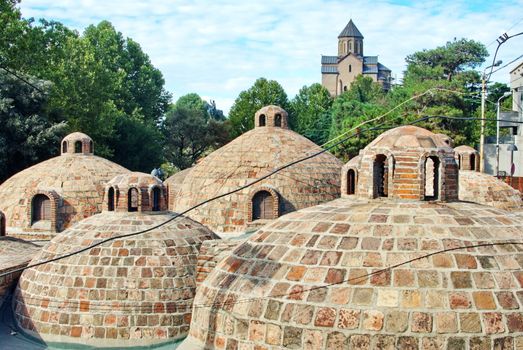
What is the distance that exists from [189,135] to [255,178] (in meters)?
41.3

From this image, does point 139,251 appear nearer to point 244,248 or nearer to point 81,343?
point 81,343

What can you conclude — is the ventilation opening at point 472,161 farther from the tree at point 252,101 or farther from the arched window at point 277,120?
the tree at point 252,101

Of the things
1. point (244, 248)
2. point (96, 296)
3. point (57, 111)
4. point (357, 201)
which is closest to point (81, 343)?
point (96, 296)

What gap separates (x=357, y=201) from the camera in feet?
42.3

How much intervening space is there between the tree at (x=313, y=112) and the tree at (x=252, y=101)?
4899 millimetres

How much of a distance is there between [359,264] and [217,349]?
2744 millimetres

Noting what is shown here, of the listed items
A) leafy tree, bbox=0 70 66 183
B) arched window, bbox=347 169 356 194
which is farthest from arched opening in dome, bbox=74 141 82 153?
arched window, bbox=347 169 356 194

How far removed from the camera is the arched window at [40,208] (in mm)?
28531

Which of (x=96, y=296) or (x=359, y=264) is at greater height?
(x=359, y=264)

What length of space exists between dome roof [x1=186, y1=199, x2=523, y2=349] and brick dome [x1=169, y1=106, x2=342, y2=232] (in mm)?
13779

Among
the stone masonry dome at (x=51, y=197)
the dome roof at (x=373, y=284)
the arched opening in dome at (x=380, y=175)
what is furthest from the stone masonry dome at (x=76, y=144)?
the arched opening in dome at (x=380, y=175)

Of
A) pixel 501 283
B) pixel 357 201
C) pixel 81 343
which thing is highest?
pixel 357 201

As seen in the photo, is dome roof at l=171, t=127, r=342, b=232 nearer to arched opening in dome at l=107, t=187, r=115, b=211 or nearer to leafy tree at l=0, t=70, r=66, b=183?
arched opening in dome at l=107, t=187, r=115, b=211

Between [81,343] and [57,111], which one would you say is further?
[57,111]
